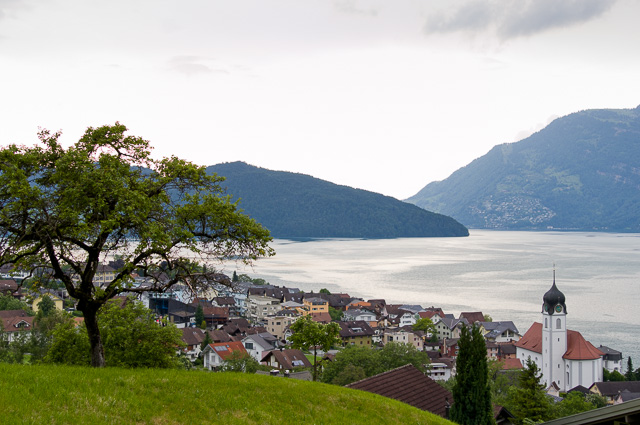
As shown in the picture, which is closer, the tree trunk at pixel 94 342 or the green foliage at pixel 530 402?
the tree trunk at pixel 94 342

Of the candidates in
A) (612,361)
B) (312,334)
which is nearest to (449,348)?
(612,361)

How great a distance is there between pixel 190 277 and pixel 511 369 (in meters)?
41.3

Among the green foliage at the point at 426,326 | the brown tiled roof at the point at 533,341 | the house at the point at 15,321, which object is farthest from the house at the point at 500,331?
the house at the point at 15,321

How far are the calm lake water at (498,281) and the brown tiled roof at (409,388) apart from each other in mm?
38707

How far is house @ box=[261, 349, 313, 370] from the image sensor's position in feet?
131

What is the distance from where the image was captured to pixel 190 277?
11070 millimetres

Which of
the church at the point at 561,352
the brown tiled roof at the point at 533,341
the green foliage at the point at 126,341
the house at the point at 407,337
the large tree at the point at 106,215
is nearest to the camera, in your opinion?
the large tree at the point at 106,215

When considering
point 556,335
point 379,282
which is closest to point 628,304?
point 556,335

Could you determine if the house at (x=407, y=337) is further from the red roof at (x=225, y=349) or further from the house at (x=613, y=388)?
the house at (x=613, y=388)

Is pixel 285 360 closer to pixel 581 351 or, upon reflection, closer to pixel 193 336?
pixel 193 336

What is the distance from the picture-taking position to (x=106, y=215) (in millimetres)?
9898

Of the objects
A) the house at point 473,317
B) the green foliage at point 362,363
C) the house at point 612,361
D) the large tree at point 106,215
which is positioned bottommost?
the house at point 612,361

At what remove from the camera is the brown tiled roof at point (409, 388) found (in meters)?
14.7

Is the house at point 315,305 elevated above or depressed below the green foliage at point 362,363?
below
